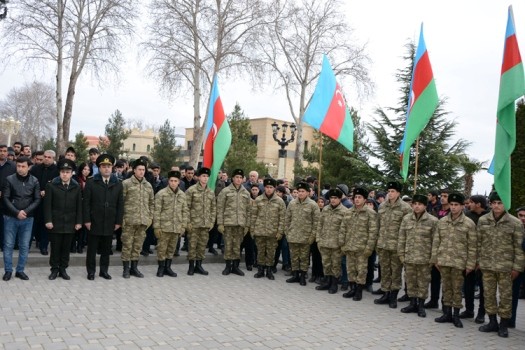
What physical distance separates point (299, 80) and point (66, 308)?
25.8m

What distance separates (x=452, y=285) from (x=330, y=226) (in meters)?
2.35

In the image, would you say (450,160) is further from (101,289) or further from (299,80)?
(299,80)

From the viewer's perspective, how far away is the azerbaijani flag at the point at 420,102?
8000mm

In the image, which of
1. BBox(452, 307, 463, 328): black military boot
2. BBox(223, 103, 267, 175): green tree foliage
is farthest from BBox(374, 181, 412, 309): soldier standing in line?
BBox(223, 103, 267, 175): green tree foliage

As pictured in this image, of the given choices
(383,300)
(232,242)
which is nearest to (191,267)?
(232,242)

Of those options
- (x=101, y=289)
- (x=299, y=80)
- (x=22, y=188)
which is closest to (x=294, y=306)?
(x=101, y=289)

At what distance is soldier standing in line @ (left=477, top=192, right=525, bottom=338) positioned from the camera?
21.1 ft

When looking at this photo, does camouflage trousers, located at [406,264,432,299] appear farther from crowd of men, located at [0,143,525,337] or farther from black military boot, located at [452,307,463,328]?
black military boot, located at [452,307,463,328]

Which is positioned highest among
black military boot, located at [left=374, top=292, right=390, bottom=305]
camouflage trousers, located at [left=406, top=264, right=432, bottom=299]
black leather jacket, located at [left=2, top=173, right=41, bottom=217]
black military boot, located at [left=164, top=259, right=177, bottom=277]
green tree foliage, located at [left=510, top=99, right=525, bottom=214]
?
green tree foliage, located at [left=510, top=99, right=525, bottom=214]

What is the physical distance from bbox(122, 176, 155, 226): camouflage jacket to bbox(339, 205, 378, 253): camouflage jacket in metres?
3.54

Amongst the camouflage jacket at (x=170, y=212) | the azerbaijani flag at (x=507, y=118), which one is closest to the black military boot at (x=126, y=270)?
the camouflage jacket at (x=170, y=212)

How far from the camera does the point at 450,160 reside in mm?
16359

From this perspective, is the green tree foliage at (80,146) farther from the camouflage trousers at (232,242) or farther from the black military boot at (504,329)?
the black military boot at (504,329)

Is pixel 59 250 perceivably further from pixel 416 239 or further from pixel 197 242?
pixel 416 239
